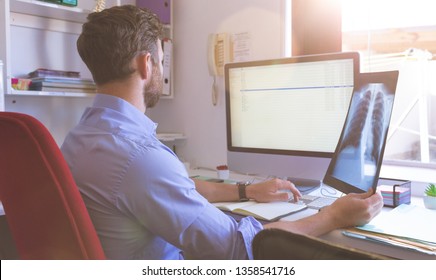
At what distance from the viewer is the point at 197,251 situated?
36.1 inches

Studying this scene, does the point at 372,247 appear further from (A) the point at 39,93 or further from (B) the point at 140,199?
(A) the point at 39,93

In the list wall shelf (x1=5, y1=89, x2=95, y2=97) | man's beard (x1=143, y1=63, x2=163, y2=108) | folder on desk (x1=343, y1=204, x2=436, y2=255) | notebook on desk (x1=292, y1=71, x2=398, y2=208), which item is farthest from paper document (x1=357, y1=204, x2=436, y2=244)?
wall shelf (x1=5, y1=89, x2=95, y2=97)

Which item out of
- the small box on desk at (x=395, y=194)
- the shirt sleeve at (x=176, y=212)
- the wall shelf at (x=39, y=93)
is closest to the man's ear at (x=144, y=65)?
the shirt sleeve at (x=176, y=212)

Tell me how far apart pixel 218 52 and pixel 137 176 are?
143cm

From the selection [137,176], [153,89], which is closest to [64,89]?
[153,89]

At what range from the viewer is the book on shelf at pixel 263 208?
121 cm

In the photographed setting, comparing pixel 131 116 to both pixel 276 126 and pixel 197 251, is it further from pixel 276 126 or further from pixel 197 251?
pixel 276 126

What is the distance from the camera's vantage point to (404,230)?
1022mm

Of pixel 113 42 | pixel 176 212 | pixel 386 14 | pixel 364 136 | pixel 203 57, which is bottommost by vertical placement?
pixel 176 212

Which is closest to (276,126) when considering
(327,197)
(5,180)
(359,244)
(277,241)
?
(327,197)

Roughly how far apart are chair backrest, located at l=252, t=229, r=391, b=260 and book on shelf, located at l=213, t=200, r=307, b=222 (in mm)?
741

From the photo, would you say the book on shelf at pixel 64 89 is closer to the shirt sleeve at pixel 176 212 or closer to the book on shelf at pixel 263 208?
the book on shelf at pixel 263 208

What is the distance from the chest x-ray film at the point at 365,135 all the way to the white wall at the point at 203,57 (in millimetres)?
788
